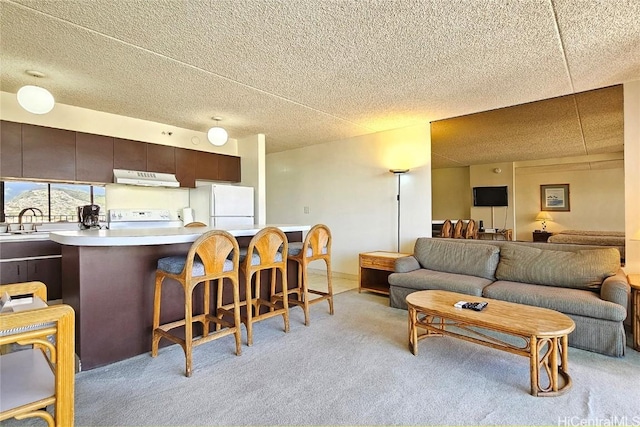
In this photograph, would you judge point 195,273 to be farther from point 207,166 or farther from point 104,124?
point 207,166

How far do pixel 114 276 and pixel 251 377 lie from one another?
1.24 metres

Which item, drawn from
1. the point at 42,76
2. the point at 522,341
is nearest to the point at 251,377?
the point at 522,341

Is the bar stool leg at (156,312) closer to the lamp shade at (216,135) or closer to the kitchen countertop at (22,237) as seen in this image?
the lamp shade at (216,135)

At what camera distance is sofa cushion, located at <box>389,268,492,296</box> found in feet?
10.3

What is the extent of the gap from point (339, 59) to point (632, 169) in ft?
9.82

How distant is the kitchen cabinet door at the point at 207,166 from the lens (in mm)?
5066

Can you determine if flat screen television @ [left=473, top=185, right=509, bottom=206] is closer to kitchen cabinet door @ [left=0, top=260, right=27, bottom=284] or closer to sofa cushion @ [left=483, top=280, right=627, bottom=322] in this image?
sofa cushion @ [left=483, top=280, right=627, bottom=322]

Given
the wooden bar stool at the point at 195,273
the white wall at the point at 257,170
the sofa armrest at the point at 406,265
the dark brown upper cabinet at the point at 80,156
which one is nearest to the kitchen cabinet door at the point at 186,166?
the dark brown upper cabinet at the point at 80,156

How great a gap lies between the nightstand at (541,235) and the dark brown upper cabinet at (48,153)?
5.56 metres

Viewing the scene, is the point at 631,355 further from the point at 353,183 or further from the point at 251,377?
the point at 353,183

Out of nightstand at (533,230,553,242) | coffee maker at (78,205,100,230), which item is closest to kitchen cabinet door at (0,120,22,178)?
coffee maker at (78,205,100,230)

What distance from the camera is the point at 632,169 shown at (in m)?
3.09

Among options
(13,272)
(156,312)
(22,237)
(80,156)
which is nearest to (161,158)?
(80,156)

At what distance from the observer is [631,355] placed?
242 cm
